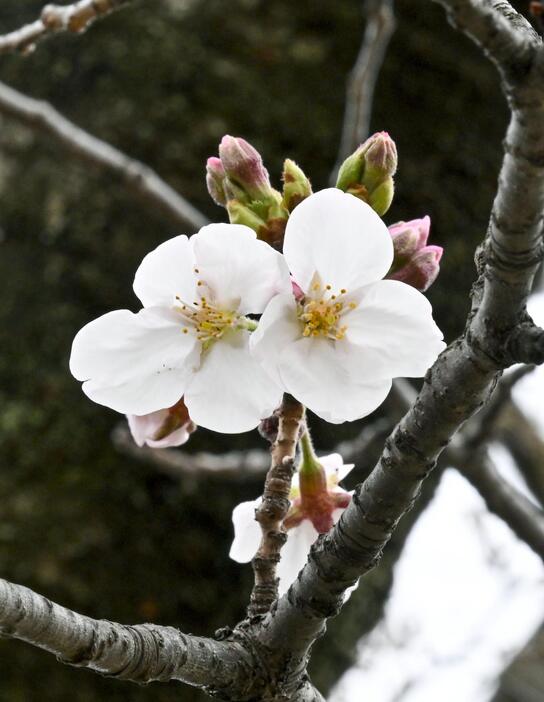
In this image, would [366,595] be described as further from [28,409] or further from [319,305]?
[319,305]

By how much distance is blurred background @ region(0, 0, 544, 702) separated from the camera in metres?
1.54

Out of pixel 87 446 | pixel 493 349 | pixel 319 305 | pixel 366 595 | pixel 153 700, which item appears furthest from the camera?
pixel 366 595

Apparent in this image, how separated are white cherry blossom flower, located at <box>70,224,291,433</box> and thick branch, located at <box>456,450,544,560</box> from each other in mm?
847

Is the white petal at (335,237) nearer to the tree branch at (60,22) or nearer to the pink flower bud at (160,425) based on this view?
the pink flower bud at (160,425)

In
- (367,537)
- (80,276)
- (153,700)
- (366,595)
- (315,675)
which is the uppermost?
(367,537)

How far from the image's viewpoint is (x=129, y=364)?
2.46ft

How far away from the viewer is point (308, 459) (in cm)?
83

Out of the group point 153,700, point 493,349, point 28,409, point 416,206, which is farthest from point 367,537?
point 416,206

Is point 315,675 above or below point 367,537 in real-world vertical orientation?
below

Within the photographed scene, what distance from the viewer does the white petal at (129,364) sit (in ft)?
2.46

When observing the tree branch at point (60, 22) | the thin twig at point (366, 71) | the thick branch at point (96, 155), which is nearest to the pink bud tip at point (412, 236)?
the tree branch at point (60, 22)

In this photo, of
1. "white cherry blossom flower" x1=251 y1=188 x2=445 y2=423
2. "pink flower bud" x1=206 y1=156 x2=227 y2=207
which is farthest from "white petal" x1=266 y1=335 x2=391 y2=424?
"pink flower bud" x1=206 y1=156 x2=227 y2=207

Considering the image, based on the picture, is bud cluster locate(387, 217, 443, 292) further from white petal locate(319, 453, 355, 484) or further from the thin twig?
the thin twig

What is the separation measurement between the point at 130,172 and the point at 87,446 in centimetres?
48
